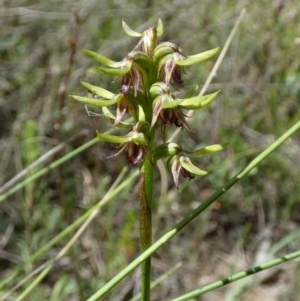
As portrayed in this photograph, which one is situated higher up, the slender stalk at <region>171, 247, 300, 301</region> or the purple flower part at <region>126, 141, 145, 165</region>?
the purple flower part at <region>126, 141, 145, 165</region>

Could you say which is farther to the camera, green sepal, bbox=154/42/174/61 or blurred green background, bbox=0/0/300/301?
blurred green background, bbox=0/0/300/301

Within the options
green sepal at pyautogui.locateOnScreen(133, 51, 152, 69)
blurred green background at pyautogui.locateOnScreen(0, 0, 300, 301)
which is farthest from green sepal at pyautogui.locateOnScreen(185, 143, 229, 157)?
blurred green background at pyautogui.locateOnScreen(0, 0, 300, 301)

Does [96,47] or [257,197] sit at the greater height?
[96,47]

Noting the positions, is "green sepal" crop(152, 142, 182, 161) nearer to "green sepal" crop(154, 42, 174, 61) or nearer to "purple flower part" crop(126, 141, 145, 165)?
"purple flower part" crop(126, 141, 145, 165)

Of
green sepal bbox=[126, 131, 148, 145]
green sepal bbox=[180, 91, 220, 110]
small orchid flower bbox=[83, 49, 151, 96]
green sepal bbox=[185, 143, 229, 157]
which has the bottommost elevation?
green sepal bbox=[185, 143, 229, 157]

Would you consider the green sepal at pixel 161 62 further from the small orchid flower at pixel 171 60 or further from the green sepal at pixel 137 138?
the green sepal at pixel 137 138

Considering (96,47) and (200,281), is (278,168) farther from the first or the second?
(96,47)

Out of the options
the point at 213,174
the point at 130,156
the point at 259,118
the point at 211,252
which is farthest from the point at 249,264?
the point at 130,156

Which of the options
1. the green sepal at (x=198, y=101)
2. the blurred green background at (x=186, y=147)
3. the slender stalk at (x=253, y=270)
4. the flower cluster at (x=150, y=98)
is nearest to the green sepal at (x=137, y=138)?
the flower cluster at (x=150, y=98)
